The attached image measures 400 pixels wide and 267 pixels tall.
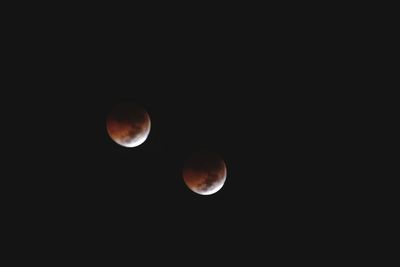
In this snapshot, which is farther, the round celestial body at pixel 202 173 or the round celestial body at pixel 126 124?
the round celestial body at pixel 202 173

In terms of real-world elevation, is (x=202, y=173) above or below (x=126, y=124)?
below

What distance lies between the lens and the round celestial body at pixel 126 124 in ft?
22.5

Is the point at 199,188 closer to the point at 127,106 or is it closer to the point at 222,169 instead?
the point at 222,169

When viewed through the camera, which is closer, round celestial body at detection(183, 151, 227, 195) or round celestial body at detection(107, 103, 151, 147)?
round celestial body at detection(107, 103, 151, 147)

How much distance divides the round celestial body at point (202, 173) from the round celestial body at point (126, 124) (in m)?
1.15

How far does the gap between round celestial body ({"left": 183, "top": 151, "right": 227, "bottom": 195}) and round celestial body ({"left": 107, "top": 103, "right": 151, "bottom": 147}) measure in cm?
115

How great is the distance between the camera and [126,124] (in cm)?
685

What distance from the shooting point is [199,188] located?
7.39m

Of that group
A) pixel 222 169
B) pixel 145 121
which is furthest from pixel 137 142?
pixel 222 169

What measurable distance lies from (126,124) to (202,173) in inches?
67.8

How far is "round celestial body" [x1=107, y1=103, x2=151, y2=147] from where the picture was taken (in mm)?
6848

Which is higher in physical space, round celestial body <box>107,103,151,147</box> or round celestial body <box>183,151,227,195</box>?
round celestial body <box>107,103,151,147</box>

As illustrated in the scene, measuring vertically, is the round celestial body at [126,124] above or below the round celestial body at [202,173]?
above

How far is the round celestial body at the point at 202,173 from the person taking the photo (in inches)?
291
